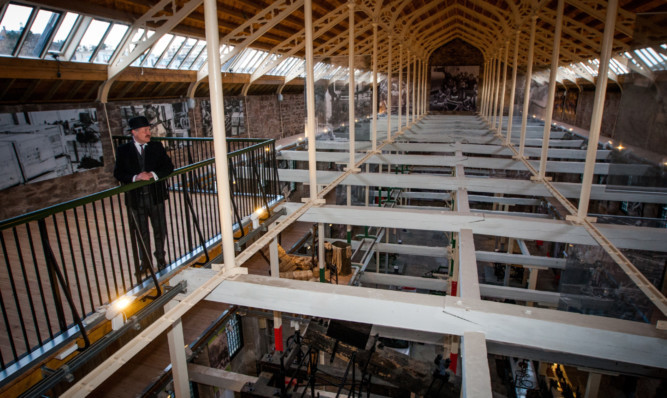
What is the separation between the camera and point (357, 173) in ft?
17.6

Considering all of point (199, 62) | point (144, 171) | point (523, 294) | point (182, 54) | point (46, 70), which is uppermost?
point (182, 54)

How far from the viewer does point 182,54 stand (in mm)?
9484

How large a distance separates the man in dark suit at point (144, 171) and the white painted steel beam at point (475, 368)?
2.75 metres

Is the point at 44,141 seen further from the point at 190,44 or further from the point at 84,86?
the point at 190,44

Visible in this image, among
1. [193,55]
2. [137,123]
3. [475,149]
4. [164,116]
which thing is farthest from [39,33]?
[475,149]

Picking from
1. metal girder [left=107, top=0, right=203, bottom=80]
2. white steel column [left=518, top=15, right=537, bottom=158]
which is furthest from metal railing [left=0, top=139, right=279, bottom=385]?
white steel column [left=518, top=15, right=537, bottom=158]

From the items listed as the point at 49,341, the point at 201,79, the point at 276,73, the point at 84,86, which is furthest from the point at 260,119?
the point at 49,341

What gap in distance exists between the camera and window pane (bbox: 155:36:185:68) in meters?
8.87

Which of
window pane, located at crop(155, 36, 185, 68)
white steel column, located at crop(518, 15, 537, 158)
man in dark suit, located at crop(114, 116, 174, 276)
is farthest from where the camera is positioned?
window pane, located at crop(155, 36, 185, 68)

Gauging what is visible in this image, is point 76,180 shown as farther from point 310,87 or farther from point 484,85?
point 484,85

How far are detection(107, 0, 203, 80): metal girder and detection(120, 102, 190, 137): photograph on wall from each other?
1.31 m

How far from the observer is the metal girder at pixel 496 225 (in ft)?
9.91

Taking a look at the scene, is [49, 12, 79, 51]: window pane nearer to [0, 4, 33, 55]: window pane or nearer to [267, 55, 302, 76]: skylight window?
[0, 4, 33, 55]: window pane

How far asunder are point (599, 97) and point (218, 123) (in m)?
3.01
